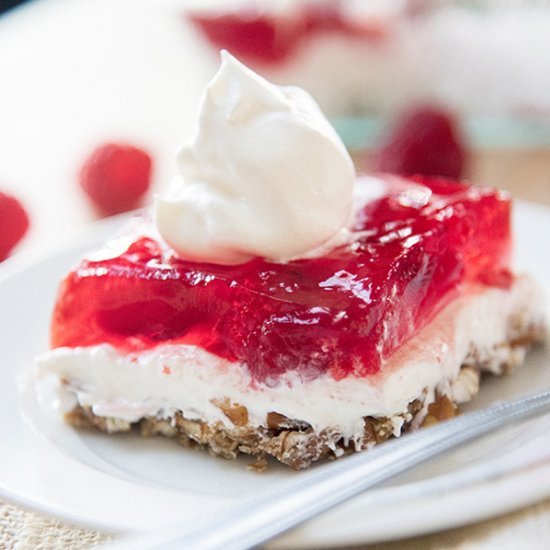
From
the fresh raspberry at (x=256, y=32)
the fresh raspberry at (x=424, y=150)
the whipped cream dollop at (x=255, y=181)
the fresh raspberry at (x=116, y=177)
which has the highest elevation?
Result: the whipped cream dollop at (x=255, y=181)

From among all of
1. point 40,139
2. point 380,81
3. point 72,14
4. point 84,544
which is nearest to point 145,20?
point 72,14

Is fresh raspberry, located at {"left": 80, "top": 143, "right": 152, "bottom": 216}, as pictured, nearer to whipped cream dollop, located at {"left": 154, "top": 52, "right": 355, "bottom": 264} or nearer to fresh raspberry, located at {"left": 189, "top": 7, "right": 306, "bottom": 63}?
fresh raspberry, located at {"left": 189, "top": 7, "right": 306, "bottom": 63}

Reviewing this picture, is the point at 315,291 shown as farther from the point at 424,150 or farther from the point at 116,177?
the point at 424,150

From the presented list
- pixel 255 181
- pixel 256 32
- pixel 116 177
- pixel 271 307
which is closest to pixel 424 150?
pixel 256 32

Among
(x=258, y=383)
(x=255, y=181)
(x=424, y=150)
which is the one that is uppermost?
(x=255, y=181)

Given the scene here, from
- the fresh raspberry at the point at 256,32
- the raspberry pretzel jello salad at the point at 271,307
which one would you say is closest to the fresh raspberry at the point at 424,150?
the fresh raspberry at the point at 256,32

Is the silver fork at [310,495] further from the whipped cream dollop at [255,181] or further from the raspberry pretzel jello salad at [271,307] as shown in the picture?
the whipped cream dollop at [255,181]
